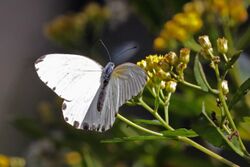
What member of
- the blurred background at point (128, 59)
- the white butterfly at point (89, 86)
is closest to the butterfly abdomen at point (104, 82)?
the white butterfly at point (89, 86)

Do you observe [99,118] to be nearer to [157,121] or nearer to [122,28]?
[157,121]

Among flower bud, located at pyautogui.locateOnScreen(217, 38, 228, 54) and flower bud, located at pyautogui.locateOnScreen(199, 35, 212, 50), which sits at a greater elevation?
flower bud, located at pyautogui.locateOnScreen(199, 35, 212, 50)

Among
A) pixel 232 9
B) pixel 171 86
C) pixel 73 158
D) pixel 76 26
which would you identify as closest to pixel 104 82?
pixel 171 86

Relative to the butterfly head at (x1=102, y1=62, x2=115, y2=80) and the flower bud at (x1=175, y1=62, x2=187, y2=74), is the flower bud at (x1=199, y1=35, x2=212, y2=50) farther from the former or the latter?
the butterfly head at (x1=102, y1=62, x2=115, y2=80)

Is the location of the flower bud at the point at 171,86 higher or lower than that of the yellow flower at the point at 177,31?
higher

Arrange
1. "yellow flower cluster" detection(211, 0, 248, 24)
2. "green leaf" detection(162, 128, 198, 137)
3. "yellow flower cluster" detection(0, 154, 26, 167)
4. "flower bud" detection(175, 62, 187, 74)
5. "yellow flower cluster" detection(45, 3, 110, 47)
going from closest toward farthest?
1. "green leaf" detection(162, 128, 198, 137)
2. "flower bud" detection(175, 62, 187, 74)
3. "yellow flower cluster" detection(0, 154, 26, 167)
4. "yellow flower cluster" detection(211, 0, 248, 24)
5. "yellow flower cluster" detection(45, 3, 110, 47)

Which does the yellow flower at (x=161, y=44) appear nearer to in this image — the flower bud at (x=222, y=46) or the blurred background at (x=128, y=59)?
the blurred background at (x=128, y=59)

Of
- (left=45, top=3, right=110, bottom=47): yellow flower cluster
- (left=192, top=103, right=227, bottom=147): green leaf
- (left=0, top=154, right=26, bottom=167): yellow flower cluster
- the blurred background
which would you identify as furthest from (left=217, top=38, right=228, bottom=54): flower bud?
(left=45, top=3, right=110, bottom=47): yellow flower cluster
